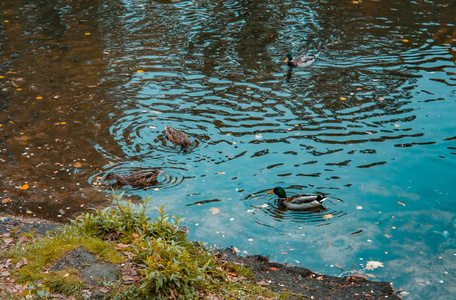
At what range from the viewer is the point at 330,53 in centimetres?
1658

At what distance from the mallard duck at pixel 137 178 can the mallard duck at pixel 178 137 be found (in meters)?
1.34

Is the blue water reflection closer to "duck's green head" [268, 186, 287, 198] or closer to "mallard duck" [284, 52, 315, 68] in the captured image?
"duck's green head" [268, 186, 287, 198]

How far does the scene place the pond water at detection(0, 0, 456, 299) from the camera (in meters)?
9.41

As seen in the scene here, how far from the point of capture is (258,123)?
507 inches

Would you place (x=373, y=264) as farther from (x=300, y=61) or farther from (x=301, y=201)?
(x=300, y=61)

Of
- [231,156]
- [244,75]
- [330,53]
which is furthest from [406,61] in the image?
[231,156]

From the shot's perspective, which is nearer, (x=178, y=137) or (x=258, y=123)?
(x=178, y=137)

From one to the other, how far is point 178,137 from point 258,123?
2.27 m

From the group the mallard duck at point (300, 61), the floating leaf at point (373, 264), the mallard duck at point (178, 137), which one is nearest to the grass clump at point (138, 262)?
the floating leaf at point (373, 264)

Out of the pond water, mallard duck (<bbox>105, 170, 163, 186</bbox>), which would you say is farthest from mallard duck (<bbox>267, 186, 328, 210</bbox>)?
mallard duck (<bbox>105, 170, 163, 186</bbox>)

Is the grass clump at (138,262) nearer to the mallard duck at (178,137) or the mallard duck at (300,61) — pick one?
the mallard duck at (178,137)

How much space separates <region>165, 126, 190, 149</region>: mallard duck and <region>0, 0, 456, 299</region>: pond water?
10.4 inches

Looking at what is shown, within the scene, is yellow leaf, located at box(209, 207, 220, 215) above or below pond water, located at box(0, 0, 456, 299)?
below

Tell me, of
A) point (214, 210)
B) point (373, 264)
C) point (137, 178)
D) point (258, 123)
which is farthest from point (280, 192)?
point (258, 123)
